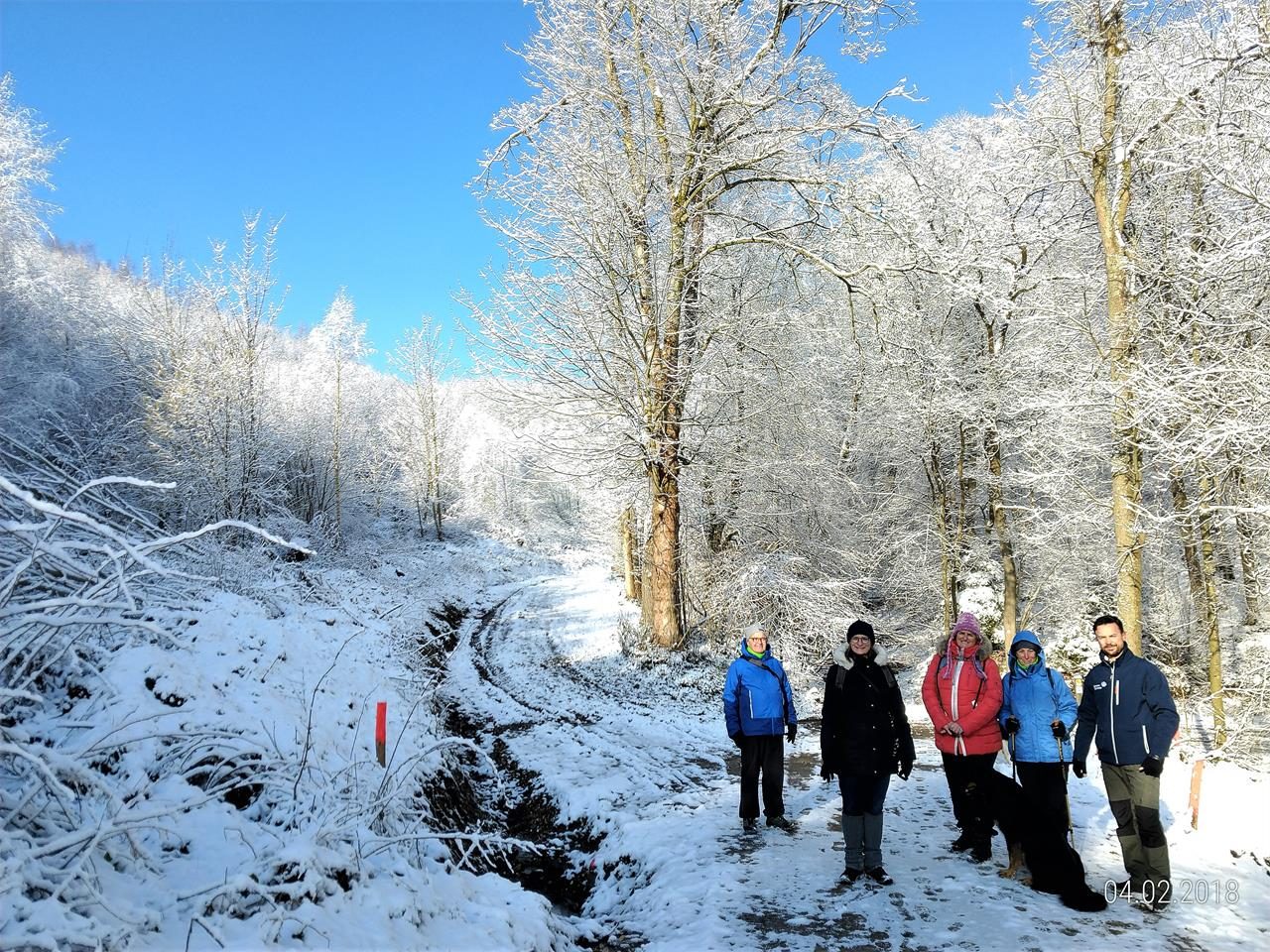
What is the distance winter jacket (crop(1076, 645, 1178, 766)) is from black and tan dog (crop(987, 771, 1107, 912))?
0.60 m

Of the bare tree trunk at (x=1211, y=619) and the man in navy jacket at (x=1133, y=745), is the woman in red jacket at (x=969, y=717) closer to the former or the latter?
the man in navy jacket at (x=1133, y=745)

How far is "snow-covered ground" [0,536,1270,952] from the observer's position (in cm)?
323

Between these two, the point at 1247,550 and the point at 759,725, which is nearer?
the point at 759,725

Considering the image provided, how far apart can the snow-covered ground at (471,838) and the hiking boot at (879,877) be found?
98mm

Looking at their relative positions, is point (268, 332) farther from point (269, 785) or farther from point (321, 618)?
point (269, 785)

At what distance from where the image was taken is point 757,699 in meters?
6.37

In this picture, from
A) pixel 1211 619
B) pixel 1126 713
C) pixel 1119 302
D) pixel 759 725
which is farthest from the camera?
pixel 1211 619

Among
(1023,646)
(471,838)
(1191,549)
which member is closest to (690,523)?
(1191,549)

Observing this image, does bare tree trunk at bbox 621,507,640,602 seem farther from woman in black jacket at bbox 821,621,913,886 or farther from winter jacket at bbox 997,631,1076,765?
winter jacket at bbox 997,631,1076,765

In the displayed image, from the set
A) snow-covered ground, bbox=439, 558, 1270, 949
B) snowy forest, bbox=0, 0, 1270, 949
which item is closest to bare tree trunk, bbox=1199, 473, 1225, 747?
snowy forest, bbox=0, 0, 1270, 949

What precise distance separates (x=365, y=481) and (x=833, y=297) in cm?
3188

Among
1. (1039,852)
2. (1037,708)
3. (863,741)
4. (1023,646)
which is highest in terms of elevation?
(1023,646)

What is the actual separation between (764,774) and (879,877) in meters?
1.42

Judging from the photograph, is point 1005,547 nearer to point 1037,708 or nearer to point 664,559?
point 664,559
